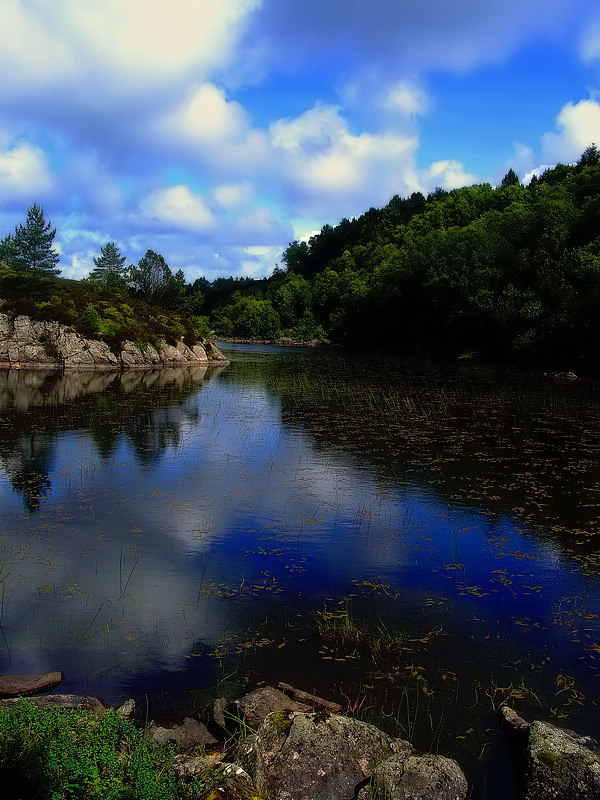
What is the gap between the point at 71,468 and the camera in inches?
775

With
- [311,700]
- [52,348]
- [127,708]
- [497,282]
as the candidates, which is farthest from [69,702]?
[497,282]

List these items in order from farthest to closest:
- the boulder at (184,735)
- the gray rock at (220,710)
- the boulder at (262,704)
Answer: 1. the gray rock at (220,710)
2. the boulder at (262,704)
3. the boulder at (184,735)

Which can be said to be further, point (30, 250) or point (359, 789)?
point (30, 250)

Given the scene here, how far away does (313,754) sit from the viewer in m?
6.68

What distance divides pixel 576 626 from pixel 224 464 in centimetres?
1316

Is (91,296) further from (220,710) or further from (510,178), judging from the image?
(510,178)

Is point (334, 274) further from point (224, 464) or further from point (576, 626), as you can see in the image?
point (576, 626)

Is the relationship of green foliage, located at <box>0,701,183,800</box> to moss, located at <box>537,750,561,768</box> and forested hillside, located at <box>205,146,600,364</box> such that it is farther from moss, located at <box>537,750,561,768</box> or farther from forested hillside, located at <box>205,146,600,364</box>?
forested hillside, located at <box>205,146,600,364</box>

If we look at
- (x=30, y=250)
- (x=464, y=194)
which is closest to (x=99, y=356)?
(x=30, y=250)

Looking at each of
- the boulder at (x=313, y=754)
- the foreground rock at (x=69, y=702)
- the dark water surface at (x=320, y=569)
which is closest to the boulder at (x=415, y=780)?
the boulder at (x=313, y=754)

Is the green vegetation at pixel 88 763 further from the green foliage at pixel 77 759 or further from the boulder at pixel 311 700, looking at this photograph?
the boulder at pixel 311 700

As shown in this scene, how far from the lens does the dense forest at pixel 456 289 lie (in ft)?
192

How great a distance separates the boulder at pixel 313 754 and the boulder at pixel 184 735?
832mm

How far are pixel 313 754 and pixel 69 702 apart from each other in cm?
326
